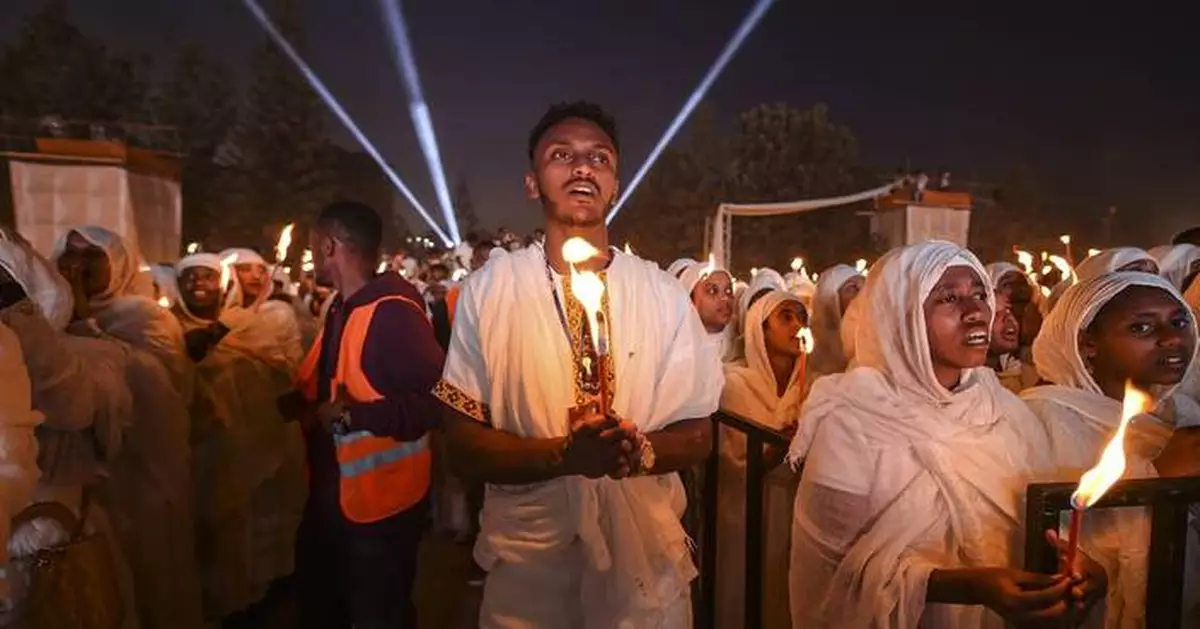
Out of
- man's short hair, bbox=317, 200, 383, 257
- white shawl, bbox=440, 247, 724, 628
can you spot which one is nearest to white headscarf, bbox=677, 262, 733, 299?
man's short hair, bbox=317, 200, 383, 257

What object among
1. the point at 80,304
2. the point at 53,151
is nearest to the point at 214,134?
the point at 53,151

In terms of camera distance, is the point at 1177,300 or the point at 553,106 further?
the point at 1177,300

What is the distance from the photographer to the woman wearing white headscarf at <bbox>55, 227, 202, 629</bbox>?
14.3 feet

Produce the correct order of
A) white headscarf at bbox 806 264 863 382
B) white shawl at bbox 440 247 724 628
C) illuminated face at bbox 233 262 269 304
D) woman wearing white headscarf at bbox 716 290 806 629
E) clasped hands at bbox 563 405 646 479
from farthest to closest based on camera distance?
illuminated face at bbox 233 262 269 304 < white headscarf at bbox 806 264 863 382 < woman wearing white headscarf at bbox 716 290 806 629 < white shawl at bbox 440 247 724 628 < clasped hands at bbox 563 405 646 479

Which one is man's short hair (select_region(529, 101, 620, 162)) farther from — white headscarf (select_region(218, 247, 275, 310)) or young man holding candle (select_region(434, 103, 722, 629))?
white headscarf (select_region(218, 247, 275, 310))

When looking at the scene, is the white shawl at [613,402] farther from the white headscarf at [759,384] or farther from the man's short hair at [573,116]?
the white headscarf at [759,384]

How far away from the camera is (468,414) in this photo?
2480 mm

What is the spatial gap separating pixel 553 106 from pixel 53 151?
9696 mm

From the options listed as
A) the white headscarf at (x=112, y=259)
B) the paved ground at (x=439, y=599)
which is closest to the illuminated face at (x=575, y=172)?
the white headscarf at (x=112, y=259)

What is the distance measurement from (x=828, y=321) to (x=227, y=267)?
473cm

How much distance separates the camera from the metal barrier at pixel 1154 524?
210cm

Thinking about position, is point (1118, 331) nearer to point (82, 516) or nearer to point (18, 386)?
point (18, 386)

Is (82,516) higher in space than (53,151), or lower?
lower

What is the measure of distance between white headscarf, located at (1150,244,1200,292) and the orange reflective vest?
4496 millimetres
